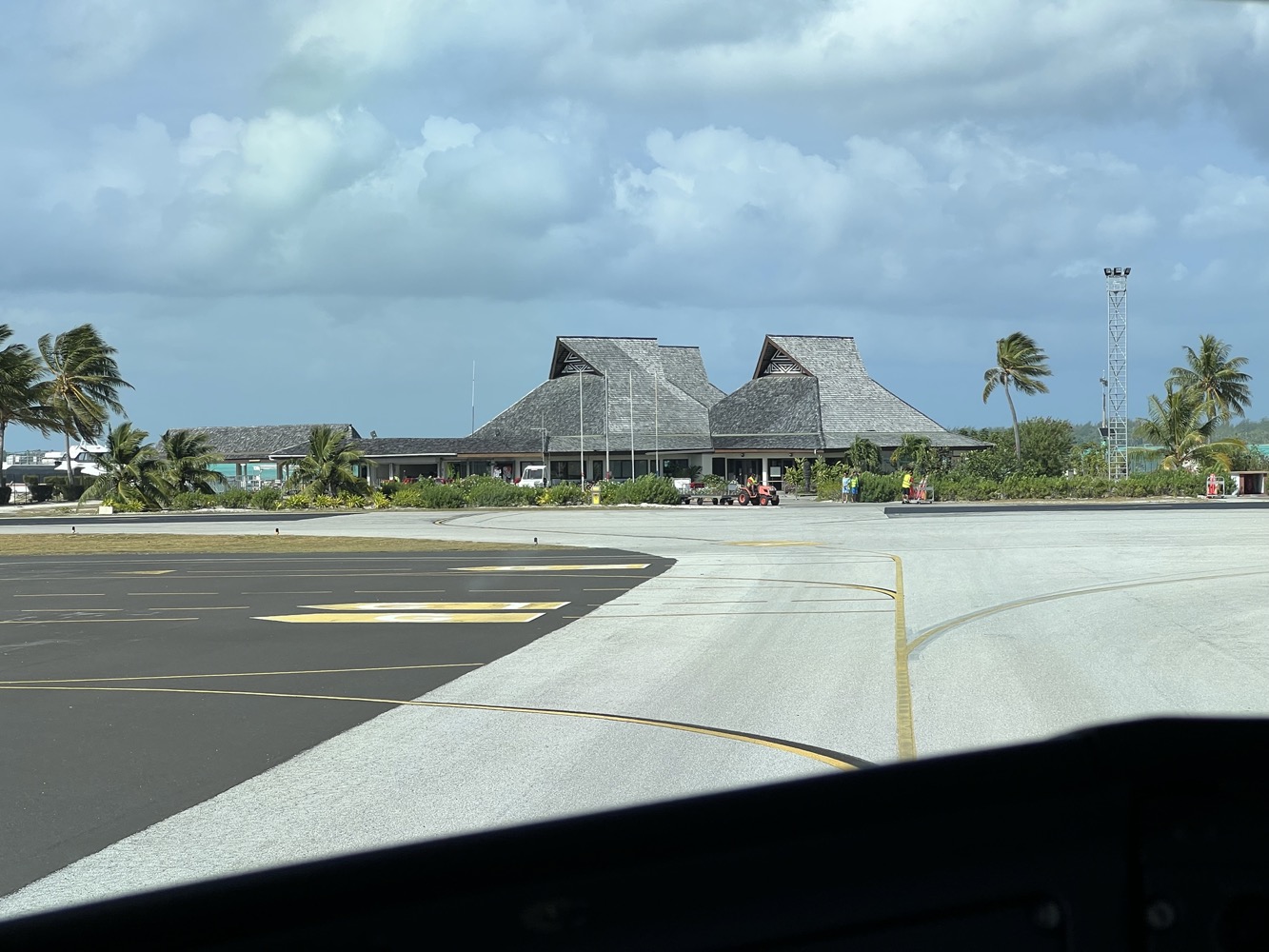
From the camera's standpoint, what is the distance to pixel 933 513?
48156 mm

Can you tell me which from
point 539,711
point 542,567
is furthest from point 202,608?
point 539,711

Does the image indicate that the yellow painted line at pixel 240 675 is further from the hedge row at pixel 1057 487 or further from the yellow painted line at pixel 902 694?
the hedge row at pixel 1057 487

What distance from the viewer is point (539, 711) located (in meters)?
10.6

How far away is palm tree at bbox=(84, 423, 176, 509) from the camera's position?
59594 mm

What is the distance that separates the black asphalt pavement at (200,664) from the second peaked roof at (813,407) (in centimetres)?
4950

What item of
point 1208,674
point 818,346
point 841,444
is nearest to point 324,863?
point 1208,674

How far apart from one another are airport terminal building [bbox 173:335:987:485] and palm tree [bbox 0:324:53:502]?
1496 centimetres

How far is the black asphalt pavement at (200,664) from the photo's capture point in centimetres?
820

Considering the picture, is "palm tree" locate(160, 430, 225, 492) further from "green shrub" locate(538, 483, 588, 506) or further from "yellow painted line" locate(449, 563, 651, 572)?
"yellow painted line" locate(449, 563, 651, 572)

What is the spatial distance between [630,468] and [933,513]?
34207 millimetres

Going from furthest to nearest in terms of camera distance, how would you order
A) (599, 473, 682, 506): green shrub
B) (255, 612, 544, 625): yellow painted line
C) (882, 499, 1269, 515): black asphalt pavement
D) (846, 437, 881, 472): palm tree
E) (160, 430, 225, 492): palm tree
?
(846, 437, 881, 472): palm tree, (599, 473, 682, 506): green shrub, (160, 430, 225, 492): palm tree, (882, 499, 1269, 515): black asphalt pavement, (255, 612, 544, 625): yellow painted line

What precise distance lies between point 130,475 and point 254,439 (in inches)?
1936

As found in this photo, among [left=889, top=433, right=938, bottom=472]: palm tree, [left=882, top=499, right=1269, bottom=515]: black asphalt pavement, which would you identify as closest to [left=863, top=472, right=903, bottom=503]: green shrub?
[left=889, top=433, right=938, bottom=472]: palm tree

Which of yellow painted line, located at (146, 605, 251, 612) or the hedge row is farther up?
the hedge row
